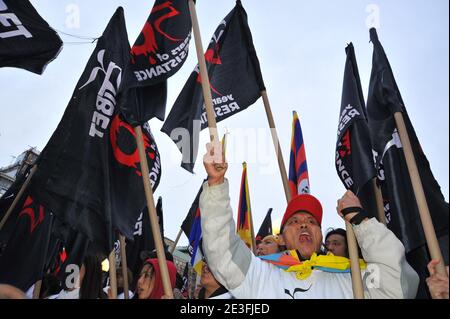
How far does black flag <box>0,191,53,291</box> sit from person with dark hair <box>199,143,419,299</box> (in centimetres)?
257

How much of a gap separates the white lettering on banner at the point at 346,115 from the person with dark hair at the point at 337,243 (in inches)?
44.9

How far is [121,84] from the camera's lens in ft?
12.3

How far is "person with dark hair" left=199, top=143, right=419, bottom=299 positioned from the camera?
2.26 m

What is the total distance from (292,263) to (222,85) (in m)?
2.90

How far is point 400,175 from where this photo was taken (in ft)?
9.57

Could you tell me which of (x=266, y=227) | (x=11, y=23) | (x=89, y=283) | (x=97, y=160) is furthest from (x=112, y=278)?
(x=266, y=227)

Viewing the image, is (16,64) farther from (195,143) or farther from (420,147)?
(420,147)

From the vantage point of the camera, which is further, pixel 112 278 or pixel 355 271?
pixel 112 278

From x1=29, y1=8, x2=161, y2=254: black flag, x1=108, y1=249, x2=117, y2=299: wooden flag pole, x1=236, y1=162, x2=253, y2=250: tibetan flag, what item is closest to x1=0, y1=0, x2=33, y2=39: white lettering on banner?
x1=29, y1=8, x2=161, y2=254: black flag

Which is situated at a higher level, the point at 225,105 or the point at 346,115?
the point at 225,105

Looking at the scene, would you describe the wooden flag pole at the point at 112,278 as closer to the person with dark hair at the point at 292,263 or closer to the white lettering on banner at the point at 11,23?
the person with dark hair at the point at 292,263

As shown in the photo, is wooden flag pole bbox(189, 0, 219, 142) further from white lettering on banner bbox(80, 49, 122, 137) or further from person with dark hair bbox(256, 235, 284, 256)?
person with dark hair bbox(256, 235, 284, 256)

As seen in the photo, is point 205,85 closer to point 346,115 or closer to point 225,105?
point 225,105

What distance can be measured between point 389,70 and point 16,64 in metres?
3.45
